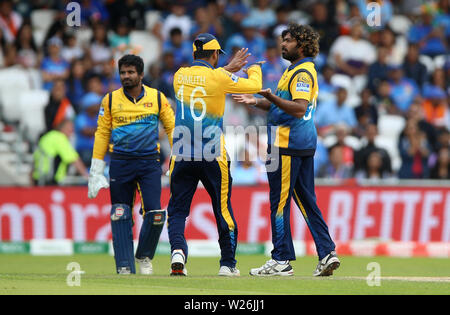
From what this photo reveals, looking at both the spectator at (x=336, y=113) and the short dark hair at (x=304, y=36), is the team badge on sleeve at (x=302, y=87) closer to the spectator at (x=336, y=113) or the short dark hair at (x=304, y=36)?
the short dark hair at (x=304, y=36)

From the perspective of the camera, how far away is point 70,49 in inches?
781

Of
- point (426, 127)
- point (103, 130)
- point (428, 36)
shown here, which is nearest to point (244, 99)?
point (103, 130)

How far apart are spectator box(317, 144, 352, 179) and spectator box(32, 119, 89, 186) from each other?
14.6 feet

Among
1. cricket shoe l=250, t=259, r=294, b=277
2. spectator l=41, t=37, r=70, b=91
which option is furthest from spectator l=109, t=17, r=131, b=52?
cricket shoe l=250, t=259, r=294, b=277

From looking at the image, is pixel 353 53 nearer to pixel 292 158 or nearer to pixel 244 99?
pixel 292 158

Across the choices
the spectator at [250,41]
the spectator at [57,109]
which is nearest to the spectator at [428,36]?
the spectator at [250,41]

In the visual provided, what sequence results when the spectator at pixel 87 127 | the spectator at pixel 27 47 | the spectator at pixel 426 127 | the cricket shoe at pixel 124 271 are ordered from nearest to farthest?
the cricket shoe at pixel 124 271, the spectator at pixel 87 127, the spectator at pixel 426 127, the spectator at pixel 27 47

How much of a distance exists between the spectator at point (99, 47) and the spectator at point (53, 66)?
638mm

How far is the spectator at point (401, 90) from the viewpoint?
66.6 ft

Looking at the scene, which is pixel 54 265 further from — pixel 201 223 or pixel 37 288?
pixel 37 288

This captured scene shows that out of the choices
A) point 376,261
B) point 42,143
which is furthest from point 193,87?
point 42,143

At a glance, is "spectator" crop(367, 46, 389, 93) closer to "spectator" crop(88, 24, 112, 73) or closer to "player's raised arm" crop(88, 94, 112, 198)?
"spectator" crop(88, 24, 112, 73)

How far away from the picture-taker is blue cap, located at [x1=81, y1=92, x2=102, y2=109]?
18312 mm
